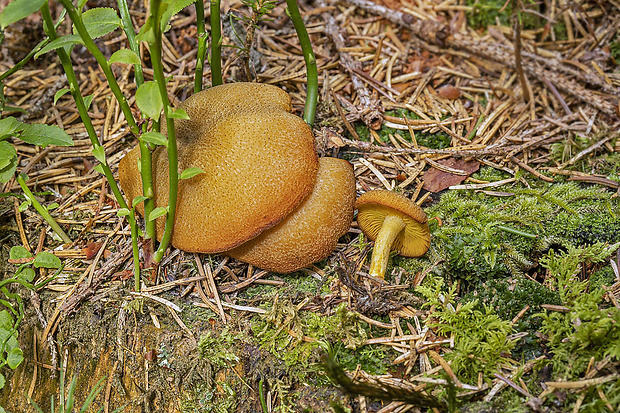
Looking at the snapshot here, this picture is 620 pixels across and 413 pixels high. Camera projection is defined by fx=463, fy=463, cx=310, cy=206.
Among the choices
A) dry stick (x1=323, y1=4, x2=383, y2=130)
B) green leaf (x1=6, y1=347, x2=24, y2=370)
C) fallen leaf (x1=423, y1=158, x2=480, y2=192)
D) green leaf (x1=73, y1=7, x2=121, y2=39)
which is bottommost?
green leaf (x1=6, y1=347, x2=24, y2=370)

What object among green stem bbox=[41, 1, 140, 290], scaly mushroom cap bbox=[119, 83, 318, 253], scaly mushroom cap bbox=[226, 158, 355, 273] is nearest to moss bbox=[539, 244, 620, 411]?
scaly mushroom cap bbox=[226, 158, 355, 273]

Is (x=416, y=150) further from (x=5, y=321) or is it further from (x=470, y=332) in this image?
(x=5, y=321)

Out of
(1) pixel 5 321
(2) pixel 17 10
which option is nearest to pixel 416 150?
(2) pixel 17 10

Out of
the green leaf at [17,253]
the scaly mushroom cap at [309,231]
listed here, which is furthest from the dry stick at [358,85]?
the green leaf at [17,253]

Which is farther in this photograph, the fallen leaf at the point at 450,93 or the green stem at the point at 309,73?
the fallen leaf at the point at 450,93

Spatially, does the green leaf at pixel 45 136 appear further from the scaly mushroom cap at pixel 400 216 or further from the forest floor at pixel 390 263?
the scaly mushroom cap at pixel 400 216

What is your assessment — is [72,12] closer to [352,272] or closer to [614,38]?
[352,272]

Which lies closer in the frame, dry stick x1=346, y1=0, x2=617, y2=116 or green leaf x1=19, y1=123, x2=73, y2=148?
green leaf x1=19, y1=123, x2=73, y2=148

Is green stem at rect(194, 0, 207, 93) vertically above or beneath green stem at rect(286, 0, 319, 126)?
above

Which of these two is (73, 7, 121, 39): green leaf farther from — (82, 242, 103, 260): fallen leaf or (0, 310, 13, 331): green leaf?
(0, 310, 13, 331): green leaf
